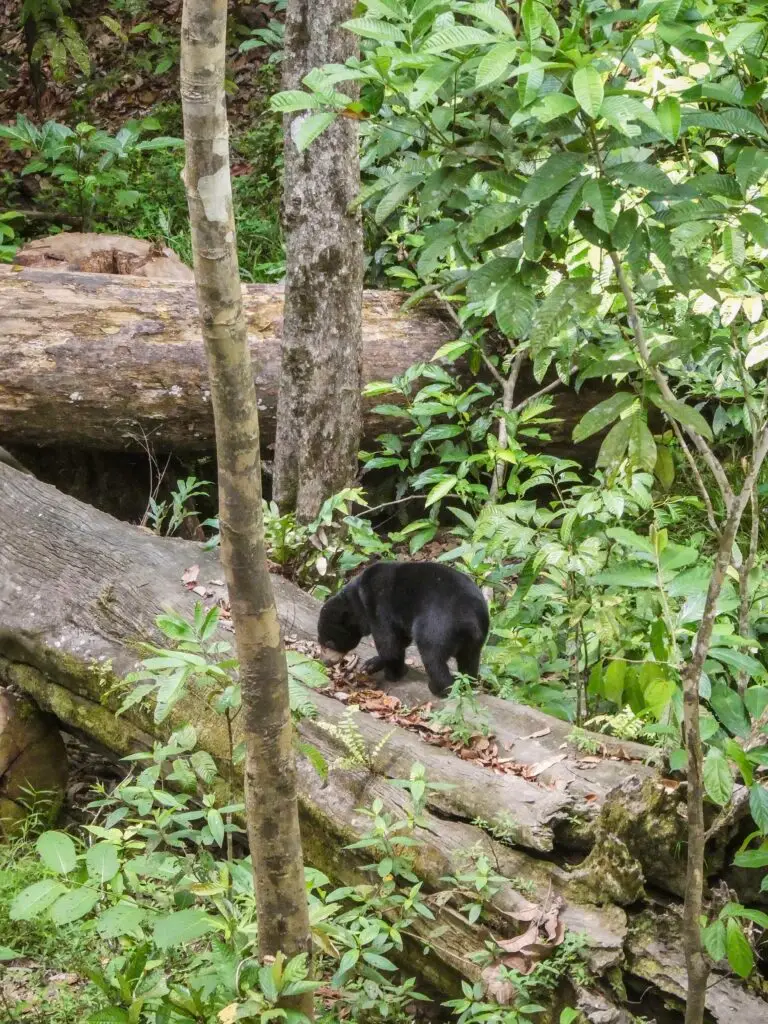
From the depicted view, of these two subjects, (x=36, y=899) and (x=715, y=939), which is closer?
(x=36, y=899)

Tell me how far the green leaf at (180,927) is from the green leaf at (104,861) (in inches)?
7.3

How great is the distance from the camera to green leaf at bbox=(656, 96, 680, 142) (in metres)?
2.51

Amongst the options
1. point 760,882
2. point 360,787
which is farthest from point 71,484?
point 760,882

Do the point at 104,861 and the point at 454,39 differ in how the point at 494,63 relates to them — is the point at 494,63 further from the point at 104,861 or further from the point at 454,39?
the point at 104,861

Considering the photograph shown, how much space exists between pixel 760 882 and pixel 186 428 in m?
4.98

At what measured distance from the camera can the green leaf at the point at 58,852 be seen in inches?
115

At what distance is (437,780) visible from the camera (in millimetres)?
4004

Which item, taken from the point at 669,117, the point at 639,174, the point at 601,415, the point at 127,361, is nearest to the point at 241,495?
the point at 601,415

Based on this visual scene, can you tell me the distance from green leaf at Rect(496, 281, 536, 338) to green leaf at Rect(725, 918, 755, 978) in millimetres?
1793

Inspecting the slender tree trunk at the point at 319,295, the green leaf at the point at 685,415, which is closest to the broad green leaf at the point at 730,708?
the green leaf at the point at 685,415

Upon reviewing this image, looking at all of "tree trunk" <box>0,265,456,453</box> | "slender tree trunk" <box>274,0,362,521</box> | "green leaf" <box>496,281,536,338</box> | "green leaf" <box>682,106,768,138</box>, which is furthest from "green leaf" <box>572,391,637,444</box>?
"tree trunk" <box>0,265,456,453</box>

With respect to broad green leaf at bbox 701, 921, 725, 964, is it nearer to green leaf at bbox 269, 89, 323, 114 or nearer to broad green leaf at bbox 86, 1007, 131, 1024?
broad green leaf at bbox 86, 1007, 131, 1024

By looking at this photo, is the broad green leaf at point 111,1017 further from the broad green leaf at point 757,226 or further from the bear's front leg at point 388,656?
the broad green leaf at point 757,226

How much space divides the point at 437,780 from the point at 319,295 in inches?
129
